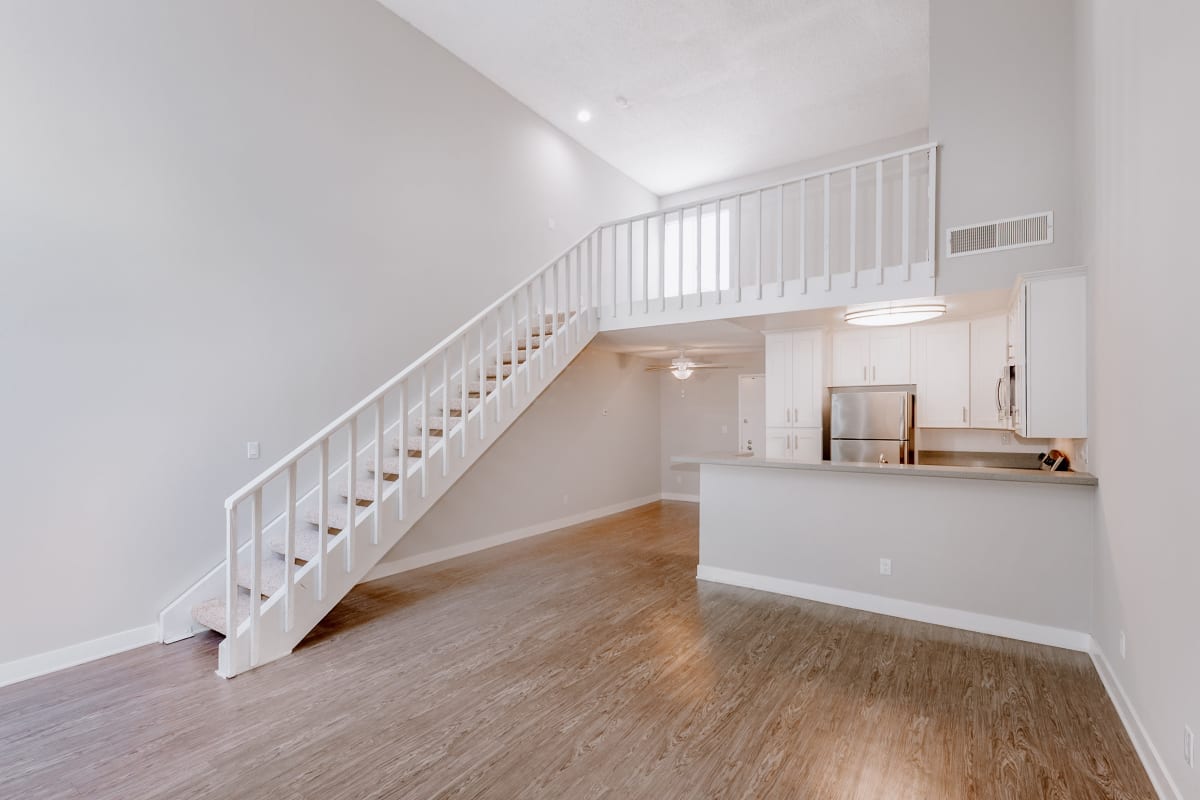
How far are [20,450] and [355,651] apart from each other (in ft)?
6.97

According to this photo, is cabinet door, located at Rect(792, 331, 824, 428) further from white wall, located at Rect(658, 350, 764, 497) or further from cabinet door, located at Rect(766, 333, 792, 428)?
white wall, located at Rect(658, 350, 764, 497)

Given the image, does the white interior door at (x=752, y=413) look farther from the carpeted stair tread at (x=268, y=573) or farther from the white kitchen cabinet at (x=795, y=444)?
the carpeted stair tread at (x=268, y=573)

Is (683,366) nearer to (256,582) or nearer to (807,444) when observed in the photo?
(807,444)

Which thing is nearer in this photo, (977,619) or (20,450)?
(20,450)

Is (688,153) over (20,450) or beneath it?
over

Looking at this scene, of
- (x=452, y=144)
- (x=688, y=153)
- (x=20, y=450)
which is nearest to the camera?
(x=20, y=450)

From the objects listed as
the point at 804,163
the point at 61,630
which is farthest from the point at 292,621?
the point at 804,163

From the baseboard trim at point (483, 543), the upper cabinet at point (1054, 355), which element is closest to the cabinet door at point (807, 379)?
the upper cabinet at point (1054, 355)

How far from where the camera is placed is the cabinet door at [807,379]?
5.79 meters

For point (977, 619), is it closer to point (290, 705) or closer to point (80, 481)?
point (290, 705)

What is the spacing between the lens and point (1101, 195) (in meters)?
2.87

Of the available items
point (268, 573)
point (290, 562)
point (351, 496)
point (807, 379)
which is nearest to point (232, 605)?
point (290, 562)

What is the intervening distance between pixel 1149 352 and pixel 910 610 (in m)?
2.36

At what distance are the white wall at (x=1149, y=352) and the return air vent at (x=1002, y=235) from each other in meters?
0.78
